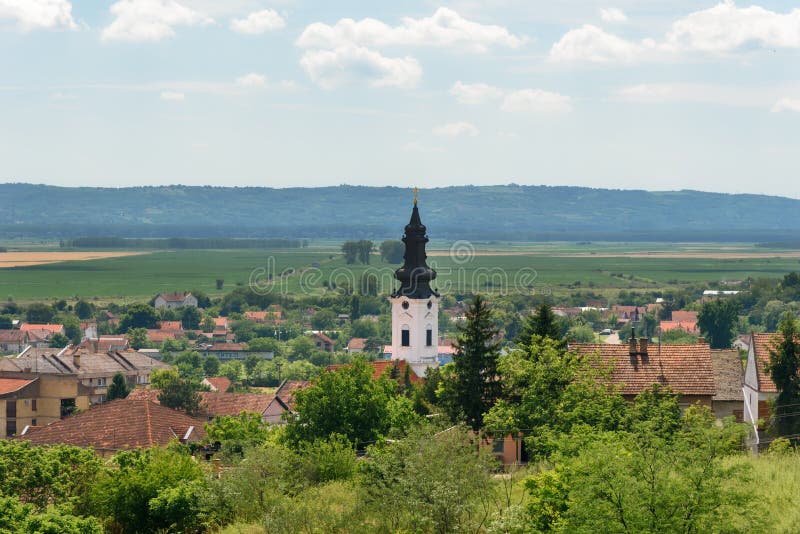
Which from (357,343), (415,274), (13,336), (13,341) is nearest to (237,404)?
(415,274)

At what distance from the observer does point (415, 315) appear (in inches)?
3804

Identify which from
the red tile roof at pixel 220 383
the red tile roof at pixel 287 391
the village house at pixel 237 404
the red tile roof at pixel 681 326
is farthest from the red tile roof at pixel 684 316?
the village house at pixel 237 404

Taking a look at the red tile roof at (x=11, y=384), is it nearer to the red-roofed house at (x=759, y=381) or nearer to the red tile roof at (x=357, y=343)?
the red-roofed house at (x=759, y=381)

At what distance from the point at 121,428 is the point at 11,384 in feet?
84.4

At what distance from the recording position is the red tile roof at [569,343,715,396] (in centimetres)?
4597

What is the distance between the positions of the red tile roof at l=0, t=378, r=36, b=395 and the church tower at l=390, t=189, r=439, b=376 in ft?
81.6

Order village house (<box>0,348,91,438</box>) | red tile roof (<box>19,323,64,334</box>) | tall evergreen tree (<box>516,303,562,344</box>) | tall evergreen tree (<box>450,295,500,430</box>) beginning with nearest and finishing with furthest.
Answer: tall evergreen tree (<box>450,295,500,430</box>), tall evergreen tree (<box>516,303,562,344</box>), village house (<box>0,348,91,438</box>), red tile roof (<box>19,323,64,334</box>)

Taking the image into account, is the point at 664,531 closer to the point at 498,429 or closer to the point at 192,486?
the point at 192,486

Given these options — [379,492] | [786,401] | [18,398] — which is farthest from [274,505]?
[18,398]

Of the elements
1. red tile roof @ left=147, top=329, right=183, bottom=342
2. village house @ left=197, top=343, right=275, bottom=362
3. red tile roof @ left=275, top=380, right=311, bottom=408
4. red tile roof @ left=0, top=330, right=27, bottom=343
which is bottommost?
red tile roof @ left=147, top=329, right=183, bottom=342

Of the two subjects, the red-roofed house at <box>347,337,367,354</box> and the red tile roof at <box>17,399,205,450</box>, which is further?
the red-roofed house at <box>347,337,367,354</box>

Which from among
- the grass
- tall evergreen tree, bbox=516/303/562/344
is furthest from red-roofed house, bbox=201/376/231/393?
the grass

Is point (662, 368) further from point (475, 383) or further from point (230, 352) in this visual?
point (230, 352)

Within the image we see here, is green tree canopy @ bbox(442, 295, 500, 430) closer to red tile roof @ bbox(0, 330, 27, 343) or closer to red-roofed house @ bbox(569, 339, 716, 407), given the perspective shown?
red-roofed house @ bbox(569, 339, 716, 407)
